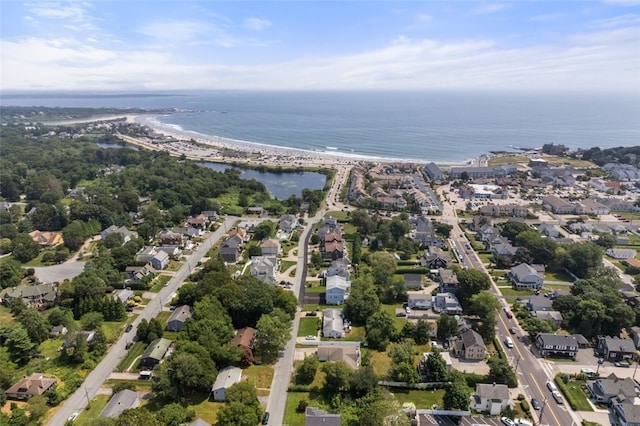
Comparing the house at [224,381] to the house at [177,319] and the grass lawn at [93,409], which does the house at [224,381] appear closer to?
the grass lawn at [93,409]

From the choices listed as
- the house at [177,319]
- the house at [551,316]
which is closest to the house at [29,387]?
the house at [177,319]

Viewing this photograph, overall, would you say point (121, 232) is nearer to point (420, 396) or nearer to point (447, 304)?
point (447, 304)

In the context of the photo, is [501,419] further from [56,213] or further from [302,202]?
[56,213]

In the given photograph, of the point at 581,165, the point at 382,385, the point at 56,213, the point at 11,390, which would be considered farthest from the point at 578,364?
the point at 581,165

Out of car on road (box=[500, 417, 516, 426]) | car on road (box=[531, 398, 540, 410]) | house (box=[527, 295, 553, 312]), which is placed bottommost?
car on road (box=[531, 398, 540, 410])

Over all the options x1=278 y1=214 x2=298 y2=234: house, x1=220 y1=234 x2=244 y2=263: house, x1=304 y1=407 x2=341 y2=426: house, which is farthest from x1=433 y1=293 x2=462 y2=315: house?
x1=278 y1=214 x2=298 y2=234: house

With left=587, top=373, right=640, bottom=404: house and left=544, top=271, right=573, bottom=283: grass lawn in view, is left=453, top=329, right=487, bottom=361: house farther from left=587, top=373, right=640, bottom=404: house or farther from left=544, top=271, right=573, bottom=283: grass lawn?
left=544, top=271, right=573, bottom=283: grass lawn

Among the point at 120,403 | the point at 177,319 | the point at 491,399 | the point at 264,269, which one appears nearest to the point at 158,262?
the point at 264,269
